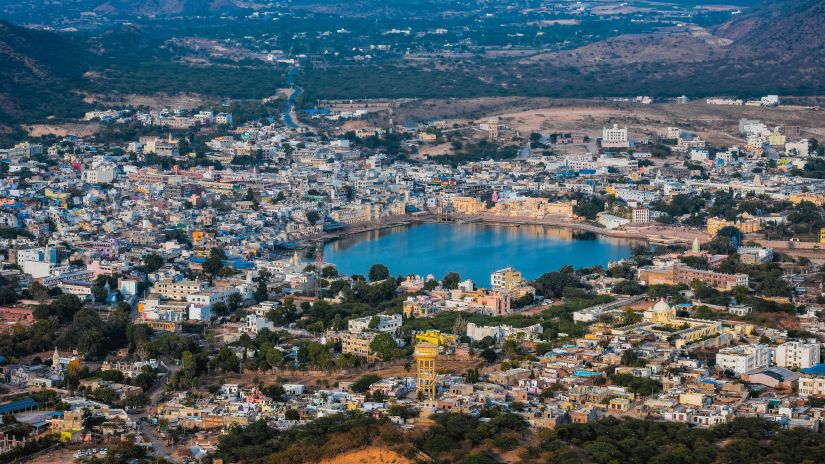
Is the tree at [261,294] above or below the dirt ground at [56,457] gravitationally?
above

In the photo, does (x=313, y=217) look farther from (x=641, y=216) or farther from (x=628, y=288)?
(x=628, y=288)

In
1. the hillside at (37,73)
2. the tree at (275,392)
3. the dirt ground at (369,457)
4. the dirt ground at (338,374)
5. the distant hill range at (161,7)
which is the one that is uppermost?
the distant hill range at (161,7)

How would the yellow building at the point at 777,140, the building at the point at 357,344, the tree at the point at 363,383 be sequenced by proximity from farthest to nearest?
the yellow building at the point at 777,140, the building at the point at 357,344, the tree at the point at 363,383

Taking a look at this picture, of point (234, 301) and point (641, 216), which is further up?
point (234, 301)

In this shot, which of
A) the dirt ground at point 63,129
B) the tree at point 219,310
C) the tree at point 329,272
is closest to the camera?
the tree at point 219,310

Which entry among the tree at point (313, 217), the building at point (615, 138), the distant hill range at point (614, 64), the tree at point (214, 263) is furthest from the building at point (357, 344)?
the distant hill range at point (614, 64)

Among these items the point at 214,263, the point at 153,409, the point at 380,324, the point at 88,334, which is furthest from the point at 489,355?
the point at 214,263

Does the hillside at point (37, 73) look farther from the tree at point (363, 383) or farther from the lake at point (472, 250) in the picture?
the tree at point (363, 383)
